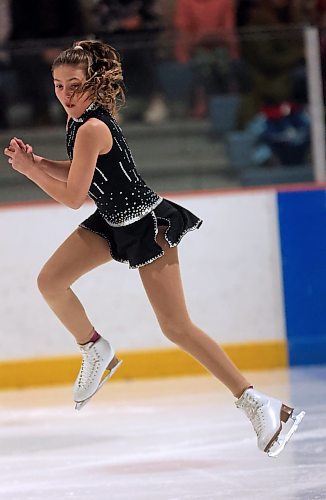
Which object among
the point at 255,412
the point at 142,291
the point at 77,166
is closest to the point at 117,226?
the point at 77,166

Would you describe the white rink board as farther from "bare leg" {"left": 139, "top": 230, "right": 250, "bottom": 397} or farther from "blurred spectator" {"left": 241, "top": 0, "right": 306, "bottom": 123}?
"bare leg" {"left": 139, "top": 230, "right": 250, "bottom": 397}

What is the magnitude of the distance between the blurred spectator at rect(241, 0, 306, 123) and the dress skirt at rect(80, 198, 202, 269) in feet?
8.20

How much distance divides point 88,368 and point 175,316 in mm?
480

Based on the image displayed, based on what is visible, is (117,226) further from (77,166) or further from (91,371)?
(91,371)

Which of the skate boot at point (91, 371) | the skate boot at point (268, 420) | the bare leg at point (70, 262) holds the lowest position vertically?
the skate boot at point (268, 420)

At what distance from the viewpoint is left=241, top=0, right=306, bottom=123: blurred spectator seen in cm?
627

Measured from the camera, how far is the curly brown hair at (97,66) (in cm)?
369

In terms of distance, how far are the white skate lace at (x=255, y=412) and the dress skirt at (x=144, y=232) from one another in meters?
0.62

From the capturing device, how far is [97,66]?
12.4 ft

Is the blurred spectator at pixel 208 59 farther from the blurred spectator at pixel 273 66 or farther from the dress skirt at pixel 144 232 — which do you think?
the dress skirt at pixel 144 232

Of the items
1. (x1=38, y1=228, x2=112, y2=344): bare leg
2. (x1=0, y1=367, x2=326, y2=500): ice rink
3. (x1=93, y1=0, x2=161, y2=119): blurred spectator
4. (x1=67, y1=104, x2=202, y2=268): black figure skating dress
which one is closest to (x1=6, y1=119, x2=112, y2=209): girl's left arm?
(x1=67, y1=104, x2=202, y2=268): black figure skating dress

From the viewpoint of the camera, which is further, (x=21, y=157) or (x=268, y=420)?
(x=268, y=420)

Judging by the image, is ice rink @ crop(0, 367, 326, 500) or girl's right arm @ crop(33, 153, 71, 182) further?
girl's right arm @ crop(33, 153, 71, 182)

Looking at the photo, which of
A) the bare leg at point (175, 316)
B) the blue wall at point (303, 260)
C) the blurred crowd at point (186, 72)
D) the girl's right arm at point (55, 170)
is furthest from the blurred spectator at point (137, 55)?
the bare leg at point (175, 316)
